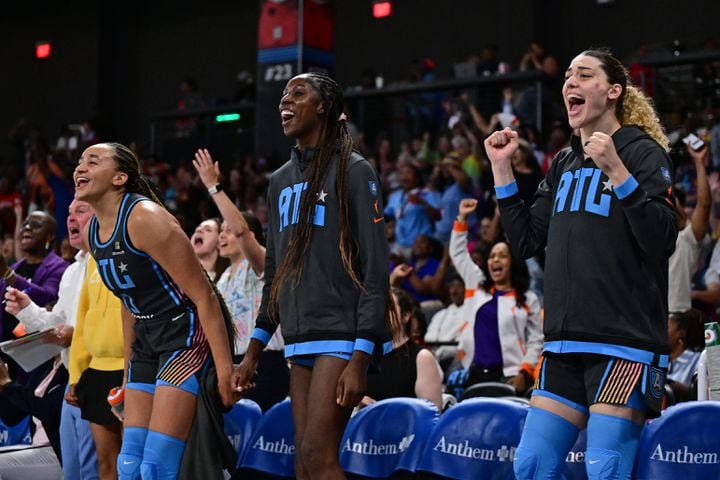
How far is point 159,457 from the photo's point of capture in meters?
3.96

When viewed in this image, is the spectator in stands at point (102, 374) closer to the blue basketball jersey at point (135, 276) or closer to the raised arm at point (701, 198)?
the blue basketball jersey at point (135, 276)

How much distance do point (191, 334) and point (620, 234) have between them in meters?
1.70

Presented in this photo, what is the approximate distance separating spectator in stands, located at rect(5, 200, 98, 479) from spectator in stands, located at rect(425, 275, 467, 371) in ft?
9.85

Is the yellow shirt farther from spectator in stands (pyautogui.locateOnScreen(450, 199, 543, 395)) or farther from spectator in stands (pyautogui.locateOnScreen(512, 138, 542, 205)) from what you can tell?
spectator in stands (pyautogui.locateOnScreen(512, 138, 542, 205))

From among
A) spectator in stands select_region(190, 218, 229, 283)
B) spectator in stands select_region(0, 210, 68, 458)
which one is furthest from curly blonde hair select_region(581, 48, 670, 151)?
spectator in stands select_region(0, 210, 68, 458)

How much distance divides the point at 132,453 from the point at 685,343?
Answer: 3.60 m

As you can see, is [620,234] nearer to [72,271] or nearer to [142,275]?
[142,275]

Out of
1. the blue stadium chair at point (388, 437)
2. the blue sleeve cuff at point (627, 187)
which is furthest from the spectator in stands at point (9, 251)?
the blue sleeve cuff at point (627, 187)

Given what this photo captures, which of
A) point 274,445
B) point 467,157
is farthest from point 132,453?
point 467,157

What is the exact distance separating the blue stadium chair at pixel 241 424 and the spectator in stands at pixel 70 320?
671mm

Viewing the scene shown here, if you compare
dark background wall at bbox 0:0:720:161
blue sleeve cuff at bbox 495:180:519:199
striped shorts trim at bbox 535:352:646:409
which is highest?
dark background wall at bbox 0:0:720:161

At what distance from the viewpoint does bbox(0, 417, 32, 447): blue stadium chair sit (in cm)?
665

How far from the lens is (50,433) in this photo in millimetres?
5977

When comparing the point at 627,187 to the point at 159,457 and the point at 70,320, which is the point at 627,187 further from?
the point at 70,320
